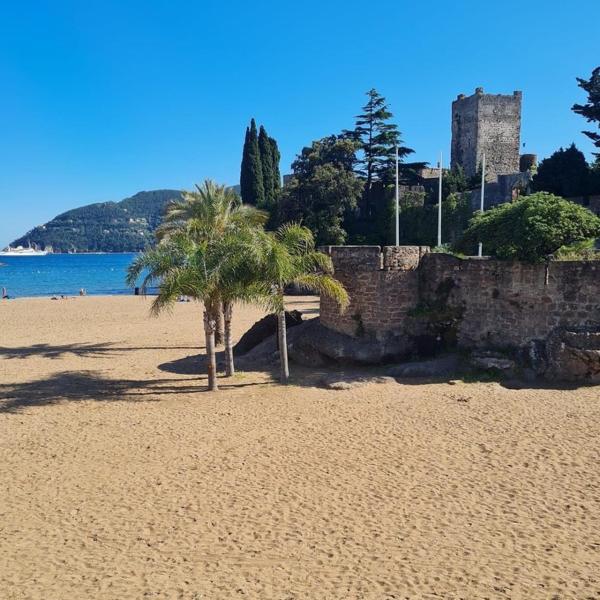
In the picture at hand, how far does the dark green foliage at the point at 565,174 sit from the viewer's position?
31250 mm

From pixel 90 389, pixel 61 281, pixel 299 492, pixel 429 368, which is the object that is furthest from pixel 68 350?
pixel 61 281

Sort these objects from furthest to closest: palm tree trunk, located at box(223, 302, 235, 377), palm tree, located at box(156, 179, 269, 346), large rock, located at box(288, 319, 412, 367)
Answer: palm tree, located at box(156, 179, 269, 346) → large rock, located at box(288, 319, 412, 367) → palm tree trunk, located at box(223, 302, 235, 377)

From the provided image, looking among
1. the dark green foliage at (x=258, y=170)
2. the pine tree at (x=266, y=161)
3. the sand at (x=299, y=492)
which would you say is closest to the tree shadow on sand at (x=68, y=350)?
the sand at (x=299, y=492)

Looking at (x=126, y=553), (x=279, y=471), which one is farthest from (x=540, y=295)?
(x=126, y=553)

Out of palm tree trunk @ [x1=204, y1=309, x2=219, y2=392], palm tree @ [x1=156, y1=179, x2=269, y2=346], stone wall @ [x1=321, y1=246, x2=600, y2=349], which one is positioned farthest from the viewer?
palm tree @ [x1=156, y1=179, x2=269, y2=346]

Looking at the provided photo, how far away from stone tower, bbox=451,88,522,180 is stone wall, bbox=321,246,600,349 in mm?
34155

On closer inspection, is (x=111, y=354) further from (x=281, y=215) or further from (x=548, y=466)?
(x=281, y=215)

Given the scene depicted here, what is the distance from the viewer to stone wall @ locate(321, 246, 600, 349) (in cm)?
1312

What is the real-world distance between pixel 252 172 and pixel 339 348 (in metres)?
36.1

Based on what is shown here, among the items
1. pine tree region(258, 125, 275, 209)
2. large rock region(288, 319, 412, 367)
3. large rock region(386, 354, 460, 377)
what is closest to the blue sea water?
large rock region(288, 319, 412, 367)

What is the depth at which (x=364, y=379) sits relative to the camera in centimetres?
1318

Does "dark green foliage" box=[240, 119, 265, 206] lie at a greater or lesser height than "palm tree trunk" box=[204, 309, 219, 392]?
greater

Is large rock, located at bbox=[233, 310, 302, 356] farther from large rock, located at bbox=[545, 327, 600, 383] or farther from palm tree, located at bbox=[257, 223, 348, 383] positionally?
large rock, located at bbox=[545, 327, 600, 383]

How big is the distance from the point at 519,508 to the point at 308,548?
286 centimetres
